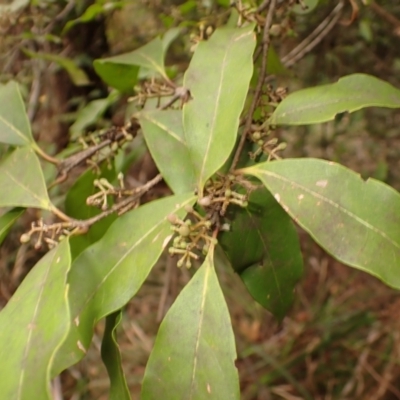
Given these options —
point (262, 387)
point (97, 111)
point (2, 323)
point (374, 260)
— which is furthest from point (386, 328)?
point (2, 323)

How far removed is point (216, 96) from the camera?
0.55 m

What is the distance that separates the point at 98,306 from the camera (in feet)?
1.62

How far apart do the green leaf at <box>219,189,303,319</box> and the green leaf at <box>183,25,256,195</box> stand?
0.11 metres

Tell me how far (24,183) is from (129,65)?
36 centimetres

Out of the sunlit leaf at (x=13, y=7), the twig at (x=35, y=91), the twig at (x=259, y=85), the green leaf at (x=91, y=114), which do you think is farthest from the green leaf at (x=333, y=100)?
the twig at (x=35, y=91)

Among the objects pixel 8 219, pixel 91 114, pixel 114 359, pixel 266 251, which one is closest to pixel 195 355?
pixel 114 359

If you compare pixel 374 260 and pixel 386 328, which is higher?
pixel 374 260

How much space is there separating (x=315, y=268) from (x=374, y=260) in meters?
1.86

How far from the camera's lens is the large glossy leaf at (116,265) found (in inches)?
18.9

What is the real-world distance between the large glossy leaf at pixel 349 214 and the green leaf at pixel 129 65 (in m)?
0.43

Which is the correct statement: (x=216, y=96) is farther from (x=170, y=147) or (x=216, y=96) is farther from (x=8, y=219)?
(x=8, y=219)

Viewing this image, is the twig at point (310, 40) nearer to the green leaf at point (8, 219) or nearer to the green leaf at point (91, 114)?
the green leaf at point (91, 114)

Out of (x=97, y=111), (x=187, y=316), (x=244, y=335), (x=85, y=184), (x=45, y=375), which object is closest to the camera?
(x=45, y=375)

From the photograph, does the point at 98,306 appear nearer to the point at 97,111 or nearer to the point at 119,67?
the point at 119,67
